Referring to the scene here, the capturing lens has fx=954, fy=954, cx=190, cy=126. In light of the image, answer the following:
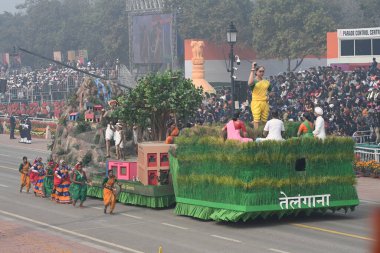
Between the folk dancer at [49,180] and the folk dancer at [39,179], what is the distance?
31 centimetres

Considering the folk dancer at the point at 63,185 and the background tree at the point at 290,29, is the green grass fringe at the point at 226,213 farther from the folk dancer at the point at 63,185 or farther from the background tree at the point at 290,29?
the background tree at the point at 290,29

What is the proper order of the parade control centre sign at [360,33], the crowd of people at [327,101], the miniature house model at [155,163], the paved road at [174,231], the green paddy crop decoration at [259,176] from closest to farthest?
1. the paved road at [174,231]
2. the green paddy crop decoration at [259,176]
3. the miniature house model at [155,163]
4. the crowd of people at [327,101]
5. the parade control centre sign at [360,33]

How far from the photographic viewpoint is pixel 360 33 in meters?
56.8

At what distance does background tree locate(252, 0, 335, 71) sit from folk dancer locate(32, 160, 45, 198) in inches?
1863

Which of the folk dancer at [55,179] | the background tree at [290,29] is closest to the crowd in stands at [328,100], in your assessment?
the folk dancer at [55,179]

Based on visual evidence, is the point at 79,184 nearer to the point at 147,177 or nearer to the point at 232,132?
the point at 147,177

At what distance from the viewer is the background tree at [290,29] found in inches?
2977

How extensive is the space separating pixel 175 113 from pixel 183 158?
3.93m

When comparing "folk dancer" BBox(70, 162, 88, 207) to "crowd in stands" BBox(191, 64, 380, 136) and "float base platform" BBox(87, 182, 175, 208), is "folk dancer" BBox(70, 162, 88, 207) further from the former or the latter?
"crowd in stands" BBox(191, 64, 380, 136)

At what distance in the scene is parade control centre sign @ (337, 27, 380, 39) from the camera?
55969 millimetres

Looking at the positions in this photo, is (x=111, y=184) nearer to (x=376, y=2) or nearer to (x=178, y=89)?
(x=178, y=89)

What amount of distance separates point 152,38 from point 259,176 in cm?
6216

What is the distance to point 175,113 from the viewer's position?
87.8ft

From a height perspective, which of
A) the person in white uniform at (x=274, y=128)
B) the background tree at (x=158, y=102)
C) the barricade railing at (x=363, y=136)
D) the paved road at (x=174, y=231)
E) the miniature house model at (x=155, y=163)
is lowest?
the paved road at (x=174, y=231)
